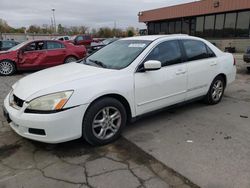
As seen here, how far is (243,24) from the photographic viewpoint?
774 inches

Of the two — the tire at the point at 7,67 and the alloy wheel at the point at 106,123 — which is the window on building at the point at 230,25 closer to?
the tire at the point at 7,67

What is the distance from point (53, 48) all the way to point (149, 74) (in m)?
7.50

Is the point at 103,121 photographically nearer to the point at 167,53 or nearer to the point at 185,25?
the point at 167,53

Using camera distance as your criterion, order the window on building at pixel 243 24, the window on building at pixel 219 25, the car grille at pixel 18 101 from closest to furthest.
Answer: the car grille at pixel 18 101
the window on building at pixel 243 24
the window on building at pixel 219 25

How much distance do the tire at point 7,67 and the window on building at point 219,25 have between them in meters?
18.4

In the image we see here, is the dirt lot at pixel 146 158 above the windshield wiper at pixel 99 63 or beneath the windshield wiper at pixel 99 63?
beneath

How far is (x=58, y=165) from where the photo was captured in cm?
298

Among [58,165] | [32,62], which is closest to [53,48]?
[32,62]

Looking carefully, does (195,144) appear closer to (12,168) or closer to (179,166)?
(179,166)

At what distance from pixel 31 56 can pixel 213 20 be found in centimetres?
1843

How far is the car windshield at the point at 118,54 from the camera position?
3850 millimetres

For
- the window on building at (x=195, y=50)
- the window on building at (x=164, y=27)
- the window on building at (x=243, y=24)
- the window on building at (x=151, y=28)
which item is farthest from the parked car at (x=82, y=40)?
the window on building at (x=195, y=50)

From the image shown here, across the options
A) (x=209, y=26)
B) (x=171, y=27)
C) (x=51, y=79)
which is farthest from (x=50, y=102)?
(x=171, y=27)

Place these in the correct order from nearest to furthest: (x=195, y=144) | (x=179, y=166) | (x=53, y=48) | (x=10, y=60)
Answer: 1. (x=179, y=166)
2. (x=195, y=144)
3. (x=10, y=60)
4. (x=53, y=48)
